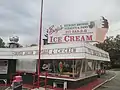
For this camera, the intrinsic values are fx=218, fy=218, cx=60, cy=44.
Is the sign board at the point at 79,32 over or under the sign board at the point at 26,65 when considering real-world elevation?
over

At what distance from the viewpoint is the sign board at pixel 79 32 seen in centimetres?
2171

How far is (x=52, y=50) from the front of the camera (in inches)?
758

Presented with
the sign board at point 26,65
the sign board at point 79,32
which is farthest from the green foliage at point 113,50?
the sign board at point 26,65

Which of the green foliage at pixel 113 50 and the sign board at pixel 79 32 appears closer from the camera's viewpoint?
the sign board at pixel 79 32

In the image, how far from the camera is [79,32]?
22.5m

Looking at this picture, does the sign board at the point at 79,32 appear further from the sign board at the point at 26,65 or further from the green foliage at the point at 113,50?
the green foliage at the point at 113,50

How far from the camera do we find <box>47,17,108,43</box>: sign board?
2171 cm

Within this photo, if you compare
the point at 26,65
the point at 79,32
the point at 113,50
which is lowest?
the point at 26,65

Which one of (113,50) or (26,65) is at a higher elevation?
(113,50)

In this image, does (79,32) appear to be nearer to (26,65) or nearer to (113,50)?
(26,65)

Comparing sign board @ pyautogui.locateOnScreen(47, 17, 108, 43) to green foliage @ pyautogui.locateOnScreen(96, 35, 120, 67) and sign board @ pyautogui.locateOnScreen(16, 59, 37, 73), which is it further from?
green foliage @ pyautogui.locateOnScreen(96, 35, 120, 67)

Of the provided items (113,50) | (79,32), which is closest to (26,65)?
(79,32)

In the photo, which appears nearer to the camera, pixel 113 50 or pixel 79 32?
pixel 79 32

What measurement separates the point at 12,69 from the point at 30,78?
271cm
